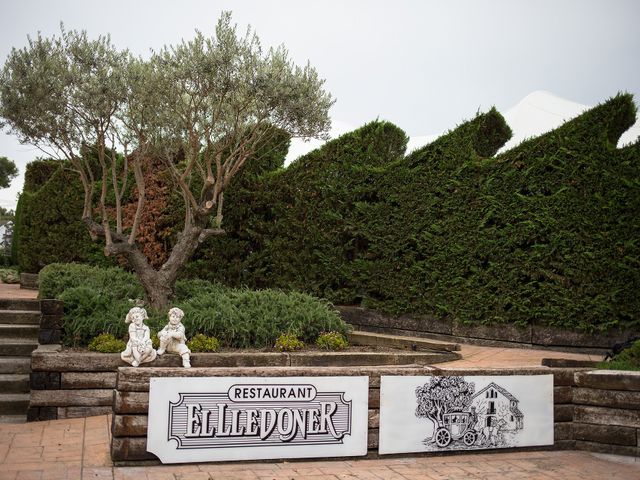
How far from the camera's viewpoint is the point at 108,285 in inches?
393

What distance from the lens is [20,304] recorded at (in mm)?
8531

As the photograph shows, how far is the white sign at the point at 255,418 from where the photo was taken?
4738 mm

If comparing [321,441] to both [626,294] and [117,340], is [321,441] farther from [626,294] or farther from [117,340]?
[626,294]

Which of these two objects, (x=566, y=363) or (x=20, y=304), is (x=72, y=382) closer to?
(x=20, y=304)

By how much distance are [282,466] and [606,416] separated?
3.24 metres

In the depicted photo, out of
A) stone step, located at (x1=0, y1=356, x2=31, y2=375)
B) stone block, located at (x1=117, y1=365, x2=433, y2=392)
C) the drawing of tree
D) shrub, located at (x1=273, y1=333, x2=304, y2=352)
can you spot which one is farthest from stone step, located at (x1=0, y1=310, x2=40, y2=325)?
the drawing of tree

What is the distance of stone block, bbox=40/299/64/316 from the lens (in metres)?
7.33

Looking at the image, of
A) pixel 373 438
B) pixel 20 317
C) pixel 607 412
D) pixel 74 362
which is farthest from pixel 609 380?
pixel 20 317

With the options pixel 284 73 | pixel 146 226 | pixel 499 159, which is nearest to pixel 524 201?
pixel 499 159

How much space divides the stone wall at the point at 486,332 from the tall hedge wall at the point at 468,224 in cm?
17

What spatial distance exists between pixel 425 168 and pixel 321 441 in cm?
670

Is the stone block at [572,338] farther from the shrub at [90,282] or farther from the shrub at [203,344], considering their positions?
the shrub at [90,282]

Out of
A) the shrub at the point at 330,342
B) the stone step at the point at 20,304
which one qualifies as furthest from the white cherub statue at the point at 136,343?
the stone step at the point at 20,304

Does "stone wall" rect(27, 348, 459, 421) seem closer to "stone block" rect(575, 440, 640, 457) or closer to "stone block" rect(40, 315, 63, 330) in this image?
"stone block" rect(40, 315, 63, 330)
